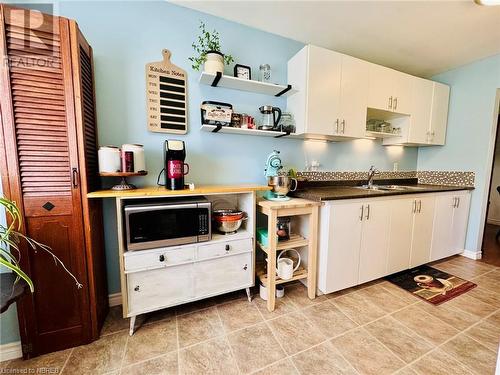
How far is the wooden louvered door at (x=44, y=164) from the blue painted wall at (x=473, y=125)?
4.12 m

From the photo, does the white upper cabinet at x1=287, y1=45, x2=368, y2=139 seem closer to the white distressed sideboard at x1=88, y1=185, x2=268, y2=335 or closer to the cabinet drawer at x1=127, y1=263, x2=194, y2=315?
the white distressed sideboard at x1=88, y1=185, x2=268, y2=335

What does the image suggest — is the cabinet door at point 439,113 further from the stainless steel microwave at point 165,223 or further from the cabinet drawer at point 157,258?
the cabinet drawer at point 157,258

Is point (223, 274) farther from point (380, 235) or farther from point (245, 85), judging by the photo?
point (245, 85)

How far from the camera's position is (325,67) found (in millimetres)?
1938

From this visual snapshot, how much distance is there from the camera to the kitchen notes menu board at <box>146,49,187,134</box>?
1697 millimetres

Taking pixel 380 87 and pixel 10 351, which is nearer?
pixel 10 351

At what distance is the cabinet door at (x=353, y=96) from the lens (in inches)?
80.2

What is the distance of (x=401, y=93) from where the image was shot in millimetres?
2396

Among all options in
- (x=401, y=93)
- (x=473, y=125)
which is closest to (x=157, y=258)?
(x=401, y=93)

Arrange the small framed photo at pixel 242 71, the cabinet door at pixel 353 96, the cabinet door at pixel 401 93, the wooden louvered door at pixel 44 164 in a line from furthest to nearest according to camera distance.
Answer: the cabinet door at pixel 401 93 → the cabinet door at pixel 353 96 → the small framed photo at pixel 242 71 → the wooden louvered door at pixel 44 164

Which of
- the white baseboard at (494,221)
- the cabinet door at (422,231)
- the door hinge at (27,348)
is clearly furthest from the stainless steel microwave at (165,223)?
the white baseboard at (494,221)

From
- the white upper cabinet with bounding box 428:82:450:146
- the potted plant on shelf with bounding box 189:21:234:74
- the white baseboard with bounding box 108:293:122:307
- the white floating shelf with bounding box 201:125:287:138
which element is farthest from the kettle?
the white upper cabinet with bounding box 428:82:450:146

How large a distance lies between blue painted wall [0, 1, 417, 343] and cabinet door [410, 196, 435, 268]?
150 centimetres

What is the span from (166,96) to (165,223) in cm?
107
